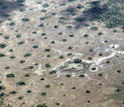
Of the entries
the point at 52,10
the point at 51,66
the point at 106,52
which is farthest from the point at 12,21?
the point at 106,52

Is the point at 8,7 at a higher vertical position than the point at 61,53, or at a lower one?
higher

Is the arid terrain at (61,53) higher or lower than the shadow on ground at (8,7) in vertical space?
lower

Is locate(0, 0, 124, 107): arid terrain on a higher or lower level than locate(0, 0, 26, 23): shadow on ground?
lower

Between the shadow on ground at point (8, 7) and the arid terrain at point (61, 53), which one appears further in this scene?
the shadow on ground at point (8, 7)

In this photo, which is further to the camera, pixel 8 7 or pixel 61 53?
pixel 8 7

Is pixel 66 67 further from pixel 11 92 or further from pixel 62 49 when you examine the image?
pixel 11 92

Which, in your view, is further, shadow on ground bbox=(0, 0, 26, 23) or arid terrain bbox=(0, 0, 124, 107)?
shadow on ground bbox=(0, 0, 26, 23)
